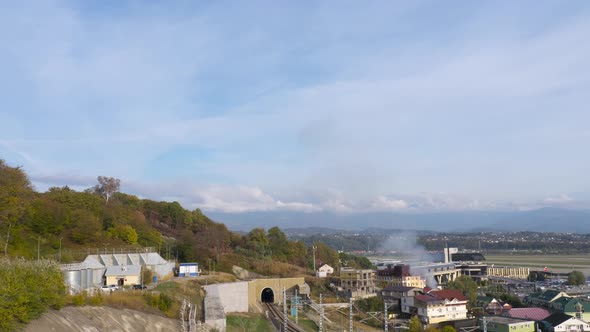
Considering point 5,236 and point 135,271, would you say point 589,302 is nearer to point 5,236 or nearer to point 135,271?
point 135,271

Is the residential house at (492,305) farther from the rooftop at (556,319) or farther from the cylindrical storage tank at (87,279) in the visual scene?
the cylindrical storage tank at (87,279)

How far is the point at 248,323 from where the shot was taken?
30875mm

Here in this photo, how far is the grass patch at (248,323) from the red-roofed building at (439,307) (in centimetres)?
1228

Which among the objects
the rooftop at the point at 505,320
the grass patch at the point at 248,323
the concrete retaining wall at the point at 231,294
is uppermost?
the concrete retaining wall at the point at 231,294

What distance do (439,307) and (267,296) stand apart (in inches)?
581

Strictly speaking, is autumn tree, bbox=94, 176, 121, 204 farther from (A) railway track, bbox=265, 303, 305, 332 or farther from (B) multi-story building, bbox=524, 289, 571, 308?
(B) multi-story building, bbox=524, 289, 571, 308

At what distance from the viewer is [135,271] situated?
29.9 m

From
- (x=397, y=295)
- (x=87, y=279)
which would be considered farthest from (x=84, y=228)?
(x=397, y=295)

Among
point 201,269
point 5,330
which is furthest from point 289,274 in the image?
point 5,330

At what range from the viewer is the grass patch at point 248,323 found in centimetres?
→ 2916

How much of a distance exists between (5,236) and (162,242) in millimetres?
15317

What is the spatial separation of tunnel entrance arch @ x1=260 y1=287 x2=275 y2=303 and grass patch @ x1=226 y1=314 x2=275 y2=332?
905 centimetres

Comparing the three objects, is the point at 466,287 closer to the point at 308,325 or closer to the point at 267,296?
the point at 267,296

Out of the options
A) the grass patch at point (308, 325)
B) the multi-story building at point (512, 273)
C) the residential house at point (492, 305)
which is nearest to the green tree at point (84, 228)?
the grass patch at point (308, 325)
